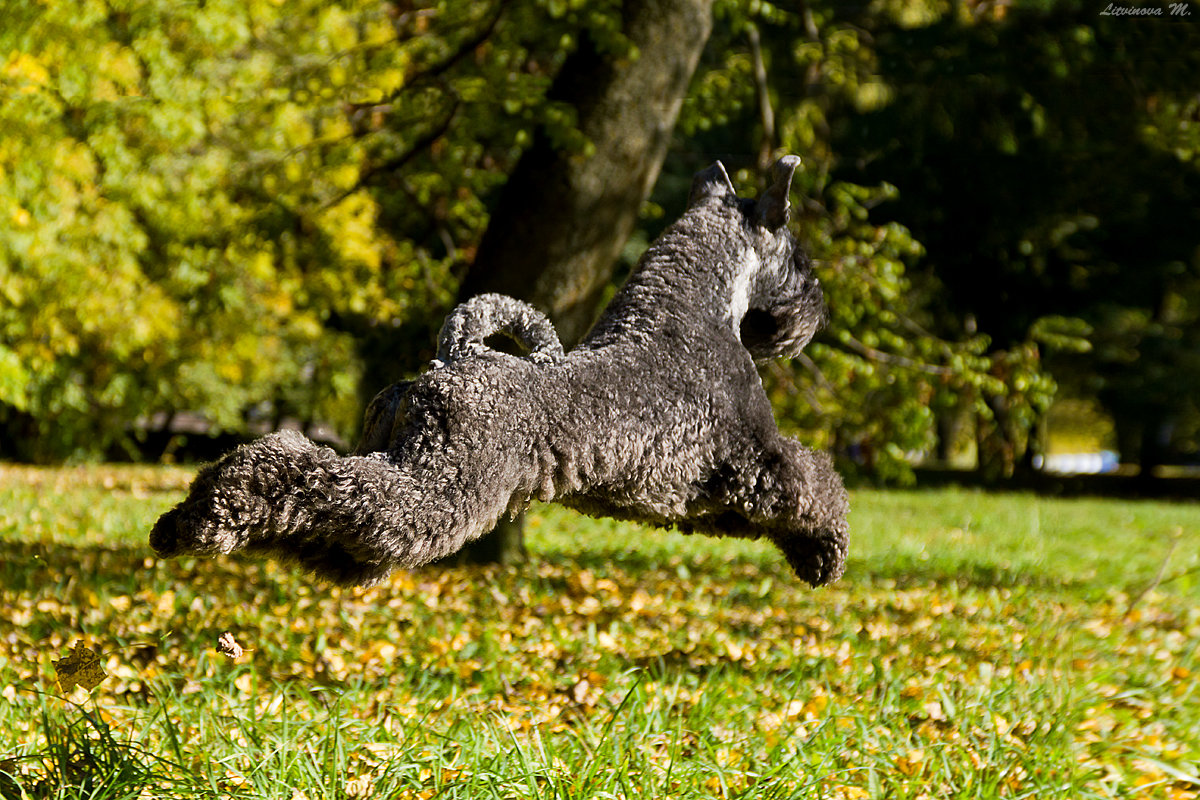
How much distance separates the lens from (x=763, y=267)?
2.45 meters

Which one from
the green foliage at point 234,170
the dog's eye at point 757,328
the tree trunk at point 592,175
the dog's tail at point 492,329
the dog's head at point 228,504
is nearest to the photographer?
the dog's head at point 228,504

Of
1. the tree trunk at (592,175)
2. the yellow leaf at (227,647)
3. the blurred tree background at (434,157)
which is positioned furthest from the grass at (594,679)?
the tree trunk at (592,175)

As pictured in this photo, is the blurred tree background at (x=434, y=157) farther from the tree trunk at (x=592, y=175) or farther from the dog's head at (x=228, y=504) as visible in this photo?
the dog's head at (x=228, y=504)

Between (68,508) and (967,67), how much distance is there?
8.23m

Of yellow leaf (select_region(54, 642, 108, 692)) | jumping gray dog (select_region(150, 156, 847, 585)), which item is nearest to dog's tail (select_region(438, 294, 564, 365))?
jumping gray dog (select_region(150, 156, 847, 585))

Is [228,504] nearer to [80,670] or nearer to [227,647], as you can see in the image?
[227,647]

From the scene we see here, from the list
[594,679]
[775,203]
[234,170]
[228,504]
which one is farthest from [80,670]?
[234,170]

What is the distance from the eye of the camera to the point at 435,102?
6.31 m

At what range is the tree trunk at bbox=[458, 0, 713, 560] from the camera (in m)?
5.31

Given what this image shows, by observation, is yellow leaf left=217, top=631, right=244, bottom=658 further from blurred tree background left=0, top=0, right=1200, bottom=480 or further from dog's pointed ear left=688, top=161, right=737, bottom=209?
blurred tree background left=0, top=0, right=1200, bottom=480

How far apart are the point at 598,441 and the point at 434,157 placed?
19.5 feet

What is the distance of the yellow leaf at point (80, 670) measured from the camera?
2.78 metres

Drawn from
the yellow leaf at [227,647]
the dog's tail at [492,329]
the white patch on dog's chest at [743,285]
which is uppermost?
the white patch on dog's chest at [743,285]

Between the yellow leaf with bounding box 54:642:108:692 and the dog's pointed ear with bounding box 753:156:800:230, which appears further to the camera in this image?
the yellow leaf with bounding box 54:642:108:692
